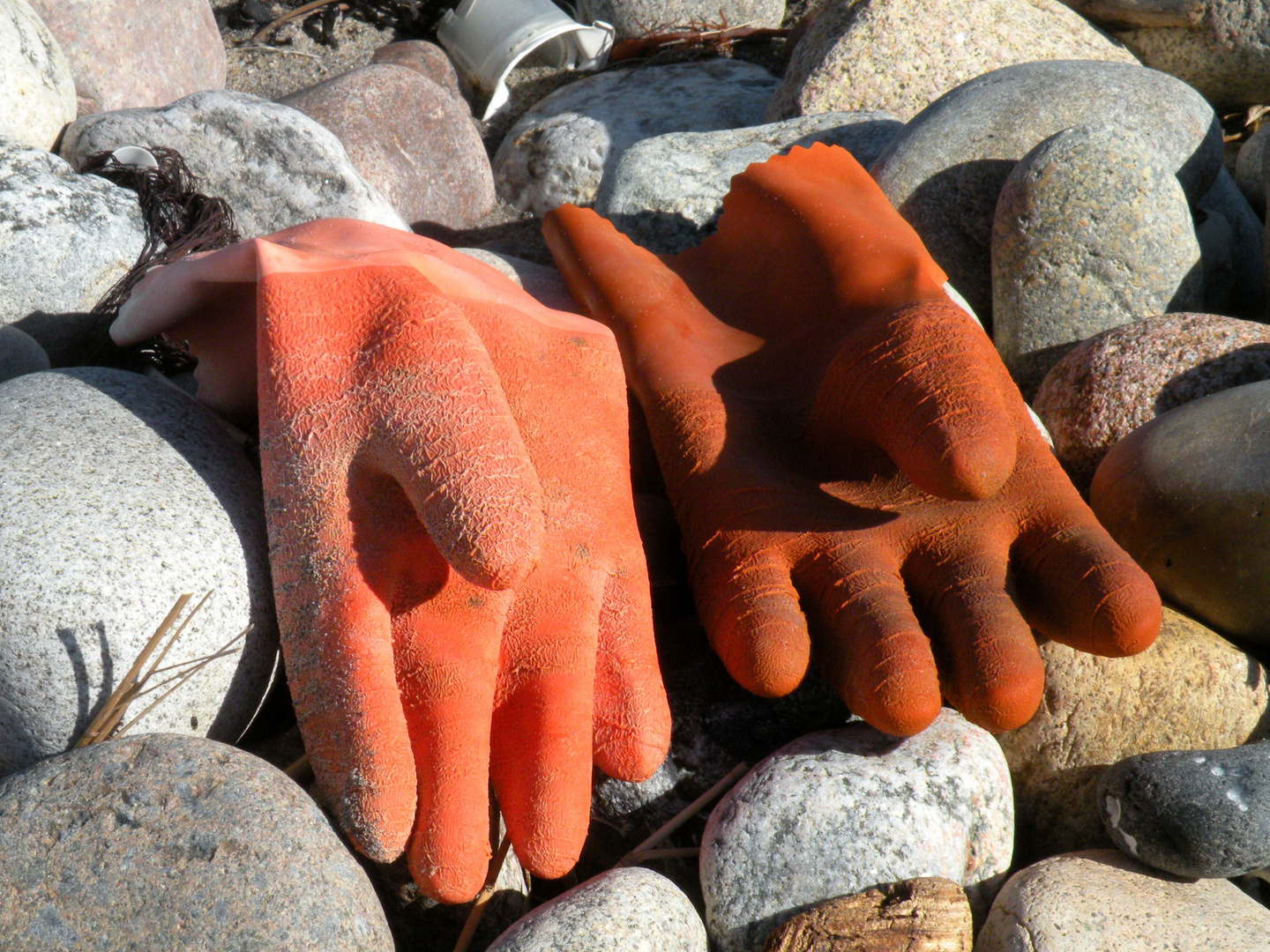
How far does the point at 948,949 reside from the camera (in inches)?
69.6

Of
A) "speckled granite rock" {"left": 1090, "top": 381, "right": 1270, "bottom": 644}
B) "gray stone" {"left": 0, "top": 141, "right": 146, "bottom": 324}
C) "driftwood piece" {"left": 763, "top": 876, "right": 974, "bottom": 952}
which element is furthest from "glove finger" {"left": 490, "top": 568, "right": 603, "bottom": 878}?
"gray stone" {"left": 0, "top": 141, "right": 146, "bottom": 324}

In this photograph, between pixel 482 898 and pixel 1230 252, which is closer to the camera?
pixel 482 898

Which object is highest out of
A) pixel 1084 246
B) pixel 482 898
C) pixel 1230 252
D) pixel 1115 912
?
pixel 1084 246

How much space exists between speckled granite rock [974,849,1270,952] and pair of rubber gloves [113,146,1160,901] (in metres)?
0.30

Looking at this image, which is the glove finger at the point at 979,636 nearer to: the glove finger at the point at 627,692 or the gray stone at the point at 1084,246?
the glove finger at the point at 627,692

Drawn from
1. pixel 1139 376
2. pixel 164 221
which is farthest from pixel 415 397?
pixel 1139 376

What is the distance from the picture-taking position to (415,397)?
5.97 feet

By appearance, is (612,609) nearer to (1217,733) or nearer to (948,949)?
(948,949)

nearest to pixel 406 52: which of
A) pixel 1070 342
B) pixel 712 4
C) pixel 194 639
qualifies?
pixel 712 4

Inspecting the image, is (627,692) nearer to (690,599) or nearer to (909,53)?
(690,599)

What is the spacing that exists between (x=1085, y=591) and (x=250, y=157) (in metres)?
2.67

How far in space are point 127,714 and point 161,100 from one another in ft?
9.01

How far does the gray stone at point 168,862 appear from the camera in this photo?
1526 millimetres

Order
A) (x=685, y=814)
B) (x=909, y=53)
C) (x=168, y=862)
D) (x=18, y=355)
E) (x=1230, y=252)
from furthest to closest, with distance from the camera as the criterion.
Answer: (x=909, y=53) → (x=1230, y=252) → (x=18, y=355) → (x=685, y=814) → (x=168, y=862)
